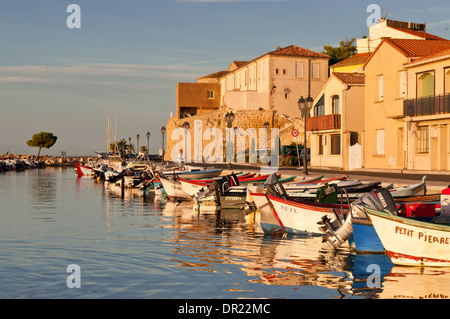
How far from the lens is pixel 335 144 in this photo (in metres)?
50.3

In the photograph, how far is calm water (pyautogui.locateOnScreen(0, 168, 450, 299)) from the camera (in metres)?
11.5

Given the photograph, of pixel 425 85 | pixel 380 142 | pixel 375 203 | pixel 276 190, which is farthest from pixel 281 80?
pixel 375 203

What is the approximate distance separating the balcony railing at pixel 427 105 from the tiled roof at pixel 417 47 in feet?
11.6

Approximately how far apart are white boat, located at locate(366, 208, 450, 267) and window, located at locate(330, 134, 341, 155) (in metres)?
36.5

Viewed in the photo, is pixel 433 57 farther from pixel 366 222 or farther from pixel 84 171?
pixel 84 171

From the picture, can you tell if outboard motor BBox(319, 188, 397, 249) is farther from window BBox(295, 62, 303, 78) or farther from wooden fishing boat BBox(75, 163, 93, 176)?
wooden fishing boat BBox(75, 163, 93, 176)

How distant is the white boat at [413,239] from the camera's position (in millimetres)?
13016

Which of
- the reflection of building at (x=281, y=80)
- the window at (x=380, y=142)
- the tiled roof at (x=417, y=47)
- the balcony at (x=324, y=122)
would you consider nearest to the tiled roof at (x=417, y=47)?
the tiled roof at (x=417, y=47)

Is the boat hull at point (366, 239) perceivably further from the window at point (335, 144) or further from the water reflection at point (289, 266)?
the window at point (335, 144)

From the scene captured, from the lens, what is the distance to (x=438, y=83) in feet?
123

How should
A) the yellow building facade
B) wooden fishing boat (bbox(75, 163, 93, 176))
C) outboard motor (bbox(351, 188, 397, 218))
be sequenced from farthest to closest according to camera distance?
wooden fishing boat (bbox(75, 163, 93, 176)) → the yellow building facade → outboard motor (bbox(351, 188, 397, 218))

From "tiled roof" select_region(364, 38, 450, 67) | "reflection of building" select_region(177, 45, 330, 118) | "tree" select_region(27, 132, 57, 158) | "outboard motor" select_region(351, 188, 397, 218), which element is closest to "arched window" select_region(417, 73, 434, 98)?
"tiled roof" select_region(364, 38, 450, 67)

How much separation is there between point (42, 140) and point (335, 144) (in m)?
123

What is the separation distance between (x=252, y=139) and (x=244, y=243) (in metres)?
64.5
